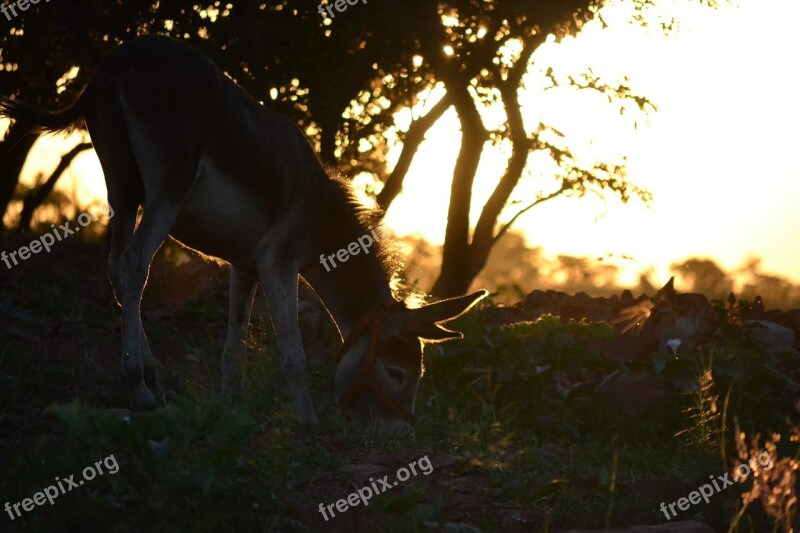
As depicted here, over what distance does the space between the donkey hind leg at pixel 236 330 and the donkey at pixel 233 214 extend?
2 cm

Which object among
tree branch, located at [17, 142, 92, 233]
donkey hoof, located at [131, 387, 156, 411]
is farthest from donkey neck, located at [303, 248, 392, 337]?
tree branch, located at [17, 142, 92, 233]

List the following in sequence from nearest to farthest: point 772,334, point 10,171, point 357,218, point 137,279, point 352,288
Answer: point 137,279 < point 352,288 < point 357,218 < point 772,334 < point 10,171

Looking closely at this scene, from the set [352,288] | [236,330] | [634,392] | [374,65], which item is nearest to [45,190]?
[374,65]

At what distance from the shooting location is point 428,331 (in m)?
6.56

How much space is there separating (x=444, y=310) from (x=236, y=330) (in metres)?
1.56

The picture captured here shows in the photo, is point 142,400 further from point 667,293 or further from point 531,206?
point 531,206

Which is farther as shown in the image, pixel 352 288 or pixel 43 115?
pixel 352 288

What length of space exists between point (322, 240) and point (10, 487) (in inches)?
123

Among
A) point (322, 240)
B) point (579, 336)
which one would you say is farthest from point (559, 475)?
point (579, 336)

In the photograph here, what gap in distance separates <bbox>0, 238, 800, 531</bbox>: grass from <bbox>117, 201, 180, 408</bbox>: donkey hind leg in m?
0.30

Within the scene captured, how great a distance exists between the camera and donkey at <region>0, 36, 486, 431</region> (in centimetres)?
631

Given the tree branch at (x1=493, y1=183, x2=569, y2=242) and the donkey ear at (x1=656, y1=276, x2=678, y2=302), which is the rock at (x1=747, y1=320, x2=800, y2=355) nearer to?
the donkey ear at (x1=656, y1=276, x2=678, y2=302)

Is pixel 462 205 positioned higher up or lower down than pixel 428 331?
higher up

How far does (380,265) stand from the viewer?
7.17 metres
